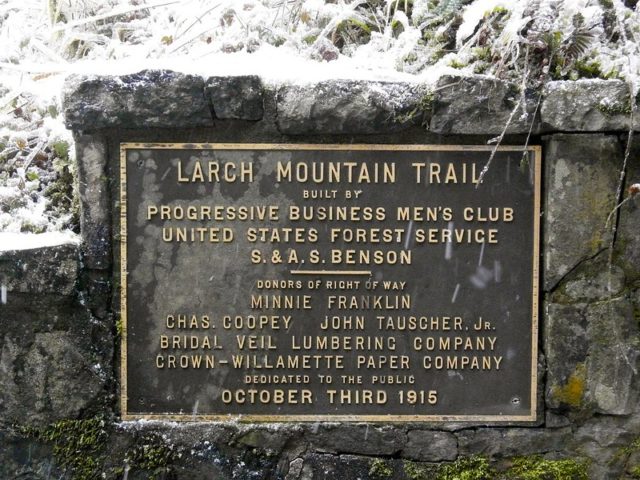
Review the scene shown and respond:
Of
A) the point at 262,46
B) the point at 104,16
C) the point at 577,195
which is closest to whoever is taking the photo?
the point at 577,195

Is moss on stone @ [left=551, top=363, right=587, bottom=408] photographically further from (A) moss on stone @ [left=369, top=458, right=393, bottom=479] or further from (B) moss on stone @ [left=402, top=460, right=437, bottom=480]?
(A) moss on stone @ [left=369, top=458, right=393, bottom=479]

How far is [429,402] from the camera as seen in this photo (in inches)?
120

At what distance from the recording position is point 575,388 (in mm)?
2990

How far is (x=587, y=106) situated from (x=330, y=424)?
6.04 feet

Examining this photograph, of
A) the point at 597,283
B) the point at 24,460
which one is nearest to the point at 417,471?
the point at 597,283

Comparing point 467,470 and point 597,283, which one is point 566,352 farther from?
point 467,470

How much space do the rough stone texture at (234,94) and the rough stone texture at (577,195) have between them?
1.35 m

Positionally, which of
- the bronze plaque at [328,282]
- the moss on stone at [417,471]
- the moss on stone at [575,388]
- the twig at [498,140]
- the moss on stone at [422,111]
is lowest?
the moss on stone at [417,471]

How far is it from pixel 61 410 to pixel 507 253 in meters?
2.18

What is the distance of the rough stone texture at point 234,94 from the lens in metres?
2.90

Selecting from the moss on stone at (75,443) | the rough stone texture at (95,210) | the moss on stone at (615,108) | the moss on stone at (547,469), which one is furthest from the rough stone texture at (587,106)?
the moss on stone at (75,443)

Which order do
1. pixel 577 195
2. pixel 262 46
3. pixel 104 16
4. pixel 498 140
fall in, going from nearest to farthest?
1. pixel 498 140
2. pixel 577 195
3. pixel 262 46
4. pixel 104 16

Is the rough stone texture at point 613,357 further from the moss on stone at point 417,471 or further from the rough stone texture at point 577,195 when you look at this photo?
the moss on stone at point 417,471

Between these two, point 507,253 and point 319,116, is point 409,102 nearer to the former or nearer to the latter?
point 319,116
